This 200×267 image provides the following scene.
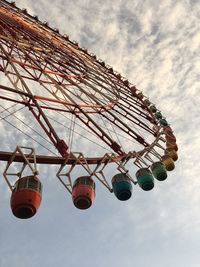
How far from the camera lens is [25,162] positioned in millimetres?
10969

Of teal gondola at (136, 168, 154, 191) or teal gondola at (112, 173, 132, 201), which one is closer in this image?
teal gondola at (112, 173, 132, 201)

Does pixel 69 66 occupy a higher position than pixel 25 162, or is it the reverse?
pixel 69 66

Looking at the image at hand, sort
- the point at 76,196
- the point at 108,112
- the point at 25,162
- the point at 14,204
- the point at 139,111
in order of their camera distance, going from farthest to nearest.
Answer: the point at 139,111
the point at 108,112
the point at 76,196
the point at 25,162
the point at 14,204

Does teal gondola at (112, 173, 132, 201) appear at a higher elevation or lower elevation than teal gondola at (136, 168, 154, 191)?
lower

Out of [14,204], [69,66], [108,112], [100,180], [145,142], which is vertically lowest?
[14,204]

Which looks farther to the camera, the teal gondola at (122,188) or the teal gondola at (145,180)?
the teal gondola at (145,180)

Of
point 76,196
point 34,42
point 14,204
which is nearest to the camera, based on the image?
point 14,204

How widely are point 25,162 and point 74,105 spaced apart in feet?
16.8

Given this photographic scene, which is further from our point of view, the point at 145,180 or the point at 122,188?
the point at 145,180

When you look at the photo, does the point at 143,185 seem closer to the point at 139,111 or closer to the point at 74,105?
the point at 74,105

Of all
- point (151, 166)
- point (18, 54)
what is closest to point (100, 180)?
point (151, 166)

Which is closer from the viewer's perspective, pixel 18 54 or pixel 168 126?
Answer: pixel 18 54

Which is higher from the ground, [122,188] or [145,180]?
[145,180]

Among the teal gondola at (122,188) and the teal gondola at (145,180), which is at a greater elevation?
the teal gondola at (145,180)
